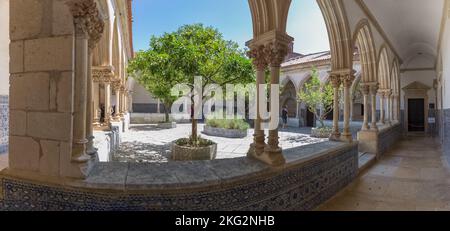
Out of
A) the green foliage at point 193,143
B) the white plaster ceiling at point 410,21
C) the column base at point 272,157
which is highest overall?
the white plaster ceiling at point 410,21

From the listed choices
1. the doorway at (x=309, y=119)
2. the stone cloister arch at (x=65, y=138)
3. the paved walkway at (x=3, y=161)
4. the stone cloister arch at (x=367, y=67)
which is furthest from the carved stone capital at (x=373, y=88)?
the doorway at (x=309, y=119)

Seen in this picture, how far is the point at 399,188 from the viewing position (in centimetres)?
496

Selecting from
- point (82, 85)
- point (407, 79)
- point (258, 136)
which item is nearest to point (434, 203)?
point (258, 136)

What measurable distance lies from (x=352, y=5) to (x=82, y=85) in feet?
19.8

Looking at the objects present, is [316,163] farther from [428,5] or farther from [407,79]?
[407,79]

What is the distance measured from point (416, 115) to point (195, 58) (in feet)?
48.3

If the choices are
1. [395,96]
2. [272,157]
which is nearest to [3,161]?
[272,157]

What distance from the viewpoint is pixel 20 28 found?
253cm

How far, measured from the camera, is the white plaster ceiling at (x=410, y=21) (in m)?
6.93

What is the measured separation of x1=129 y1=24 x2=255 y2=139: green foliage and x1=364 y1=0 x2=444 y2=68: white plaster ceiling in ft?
11.5

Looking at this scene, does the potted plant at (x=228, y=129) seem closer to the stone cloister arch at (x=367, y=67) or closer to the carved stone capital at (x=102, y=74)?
the stone cloister arch at (x=367, y=67)

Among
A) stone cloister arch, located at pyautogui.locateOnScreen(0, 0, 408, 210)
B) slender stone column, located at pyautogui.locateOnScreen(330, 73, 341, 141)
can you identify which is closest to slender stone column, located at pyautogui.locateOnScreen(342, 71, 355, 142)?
slender stone column, located at pyautogui.locateOnScreen(330, 73, 341, 141)

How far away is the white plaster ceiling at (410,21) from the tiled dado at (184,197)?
551 centimetres

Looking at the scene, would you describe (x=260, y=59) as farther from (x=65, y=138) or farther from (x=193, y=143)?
(x=193, y=143)
